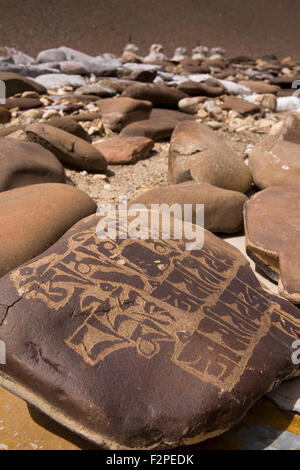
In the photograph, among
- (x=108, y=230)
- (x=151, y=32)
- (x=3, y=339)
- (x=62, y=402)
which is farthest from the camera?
(x=151, y=32)

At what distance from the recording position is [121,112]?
4.22m

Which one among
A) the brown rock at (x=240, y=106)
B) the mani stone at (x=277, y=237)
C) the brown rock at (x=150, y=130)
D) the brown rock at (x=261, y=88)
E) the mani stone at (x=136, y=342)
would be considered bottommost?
the brown rock at (x=261, y=88)

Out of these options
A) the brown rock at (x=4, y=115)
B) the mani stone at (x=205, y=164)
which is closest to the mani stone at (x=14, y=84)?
the brown rock at (x=4, y=115)

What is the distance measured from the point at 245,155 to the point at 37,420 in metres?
3.11

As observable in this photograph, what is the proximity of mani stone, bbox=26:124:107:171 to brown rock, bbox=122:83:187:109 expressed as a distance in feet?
7.17

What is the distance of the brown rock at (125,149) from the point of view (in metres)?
3.41

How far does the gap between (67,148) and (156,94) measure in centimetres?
249

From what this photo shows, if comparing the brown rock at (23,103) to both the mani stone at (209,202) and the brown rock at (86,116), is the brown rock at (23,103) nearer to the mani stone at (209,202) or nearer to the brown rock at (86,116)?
the brown rock at (86,116)

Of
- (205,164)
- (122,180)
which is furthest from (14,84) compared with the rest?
(205,164)

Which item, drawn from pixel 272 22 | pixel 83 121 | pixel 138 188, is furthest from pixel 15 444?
pixel 272 22

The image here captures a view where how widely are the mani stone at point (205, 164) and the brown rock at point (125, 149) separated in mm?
504

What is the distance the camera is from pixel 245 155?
12.4 feet

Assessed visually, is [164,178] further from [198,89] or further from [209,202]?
[198,89]

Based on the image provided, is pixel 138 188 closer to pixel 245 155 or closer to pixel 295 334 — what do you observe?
pixel 245 155
